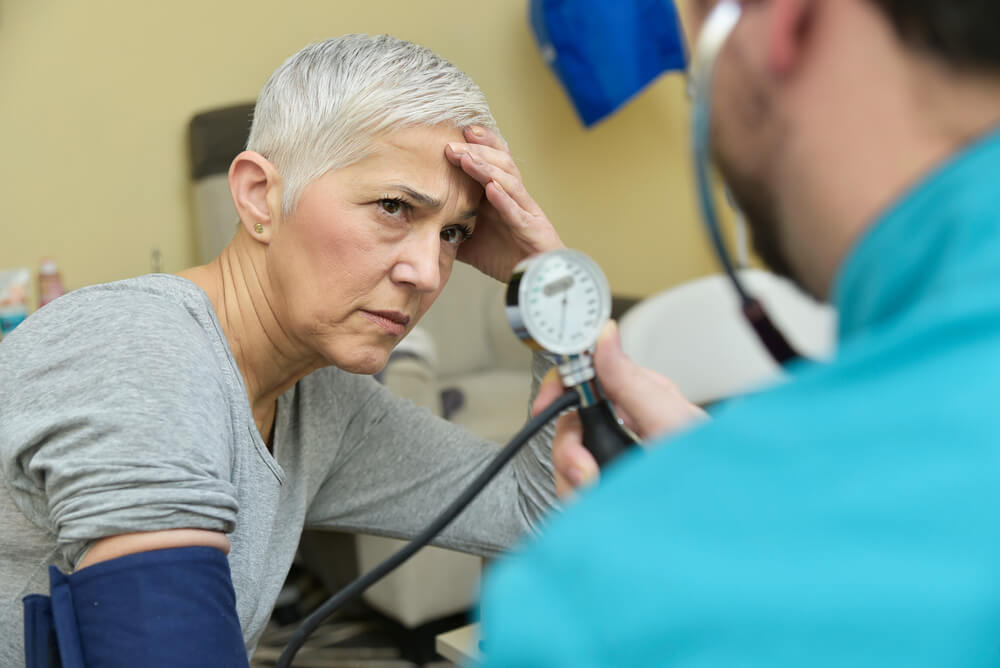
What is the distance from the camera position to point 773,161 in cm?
48

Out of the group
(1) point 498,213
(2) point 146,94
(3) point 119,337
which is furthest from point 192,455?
(2) point 146,94

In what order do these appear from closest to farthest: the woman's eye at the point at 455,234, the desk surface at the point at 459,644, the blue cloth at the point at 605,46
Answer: the woman's eye at the point at 455,234
the desk surface at the point at 459,644
the blue cloth at the point at 605,46

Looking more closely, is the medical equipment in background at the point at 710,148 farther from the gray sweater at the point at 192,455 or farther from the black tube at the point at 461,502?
the gray sweater at the point at 192,455

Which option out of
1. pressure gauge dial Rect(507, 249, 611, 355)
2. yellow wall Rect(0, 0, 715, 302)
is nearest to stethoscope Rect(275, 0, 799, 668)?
pressure gauge dial Rect(507, 249, 611, 355)

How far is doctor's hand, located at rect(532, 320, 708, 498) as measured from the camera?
774mm

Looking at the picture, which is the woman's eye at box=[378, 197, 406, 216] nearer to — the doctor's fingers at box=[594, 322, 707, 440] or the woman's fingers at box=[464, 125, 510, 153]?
the woman's fingers at box=[464, 125, 510, 153]

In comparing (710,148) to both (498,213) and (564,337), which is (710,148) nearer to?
(564,337)

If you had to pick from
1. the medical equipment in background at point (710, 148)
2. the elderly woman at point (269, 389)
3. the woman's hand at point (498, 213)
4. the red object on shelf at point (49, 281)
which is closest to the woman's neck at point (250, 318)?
the elderly woman at point (269, 389)

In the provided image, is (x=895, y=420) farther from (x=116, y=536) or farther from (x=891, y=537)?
(x=116, y=536)

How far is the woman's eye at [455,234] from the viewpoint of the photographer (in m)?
1.21

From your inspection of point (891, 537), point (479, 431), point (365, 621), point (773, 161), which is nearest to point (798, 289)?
point (773, 161)

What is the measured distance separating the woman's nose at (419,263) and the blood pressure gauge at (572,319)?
37 cm

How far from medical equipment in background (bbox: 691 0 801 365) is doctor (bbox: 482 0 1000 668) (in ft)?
0.15

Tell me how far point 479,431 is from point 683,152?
5.45ft
